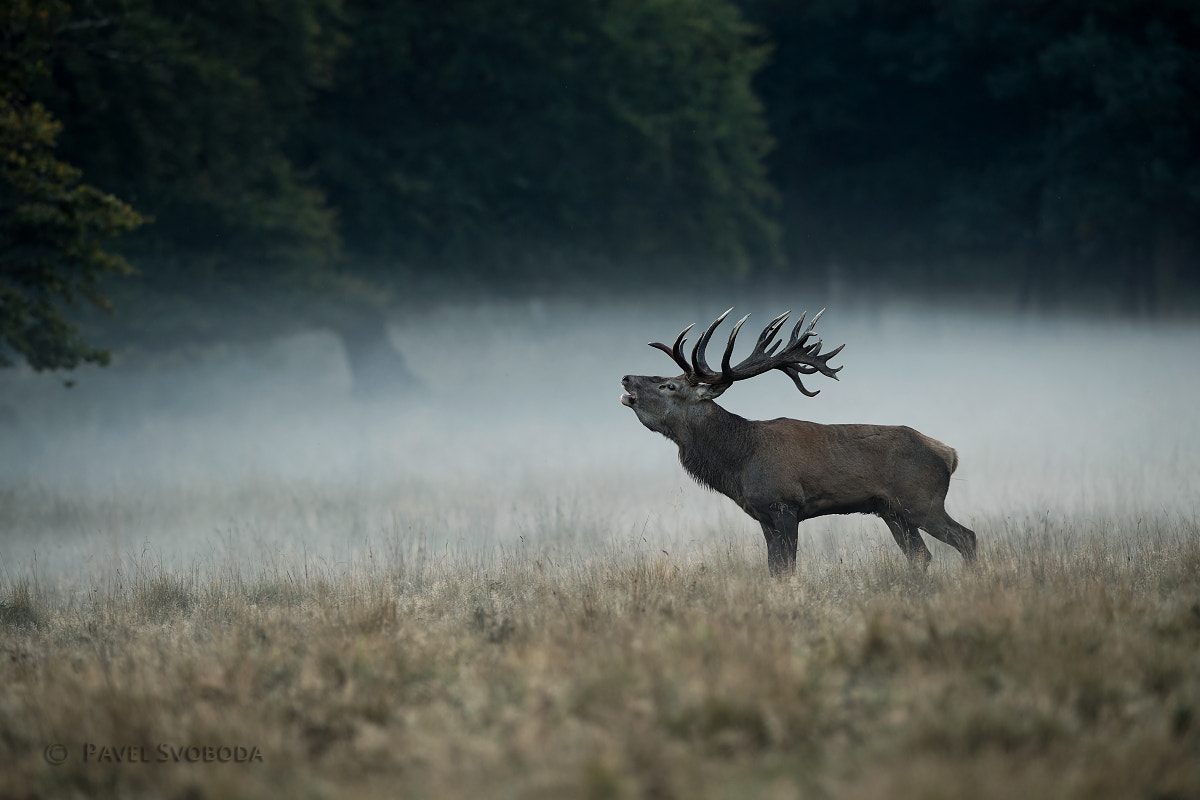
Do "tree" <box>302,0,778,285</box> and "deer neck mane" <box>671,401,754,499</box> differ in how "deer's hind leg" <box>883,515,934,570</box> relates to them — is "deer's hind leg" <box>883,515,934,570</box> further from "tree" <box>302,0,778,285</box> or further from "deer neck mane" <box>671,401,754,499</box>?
"tree" <box>302,0,778,285</box>

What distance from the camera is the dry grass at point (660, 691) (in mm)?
4129

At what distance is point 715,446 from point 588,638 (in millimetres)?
3513

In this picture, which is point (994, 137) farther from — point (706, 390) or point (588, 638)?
point (588, 638)

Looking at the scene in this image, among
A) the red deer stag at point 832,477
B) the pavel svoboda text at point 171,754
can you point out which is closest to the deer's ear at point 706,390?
the red deer stag at point 832,477

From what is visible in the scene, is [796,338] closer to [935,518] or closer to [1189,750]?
[935,518]

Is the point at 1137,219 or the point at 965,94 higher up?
the point at 965,94

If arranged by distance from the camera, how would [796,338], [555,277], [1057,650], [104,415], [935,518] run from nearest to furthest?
[1057,650] → [935,518] → [796,338] → [104,415] → [555,277]

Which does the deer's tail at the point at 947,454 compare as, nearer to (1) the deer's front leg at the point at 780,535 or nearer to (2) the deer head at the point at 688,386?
(2) the deer head at the point at 688,386

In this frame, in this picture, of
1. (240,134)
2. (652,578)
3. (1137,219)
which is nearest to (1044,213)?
(1137,219)

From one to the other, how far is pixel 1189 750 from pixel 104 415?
23.3 metres

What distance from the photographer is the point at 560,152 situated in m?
25.8

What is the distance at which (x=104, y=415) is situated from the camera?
23.6 metres

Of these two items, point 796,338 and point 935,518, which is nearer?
point 935,518

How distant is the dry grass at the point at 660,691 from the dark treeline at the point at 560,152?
8.19m
